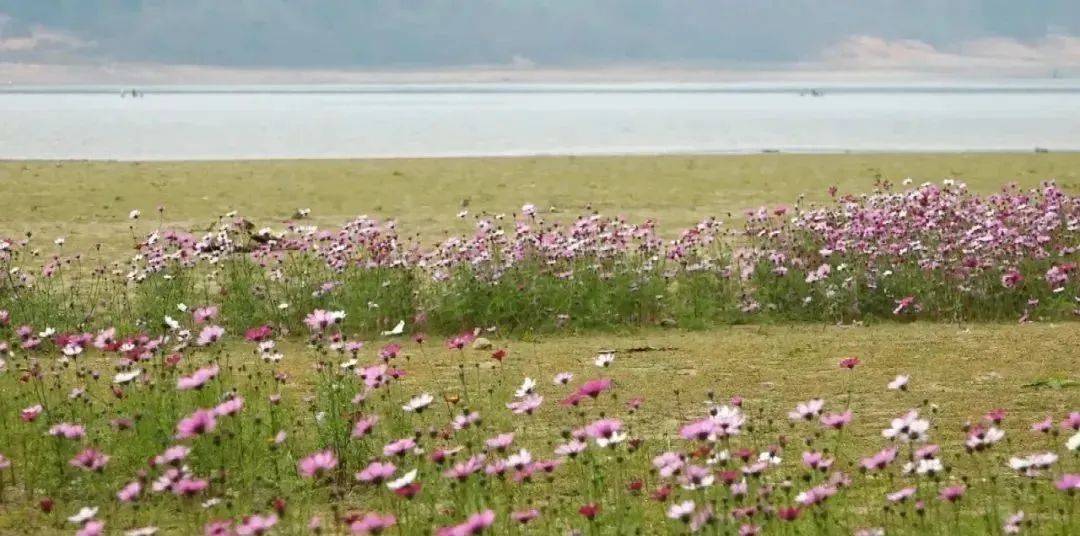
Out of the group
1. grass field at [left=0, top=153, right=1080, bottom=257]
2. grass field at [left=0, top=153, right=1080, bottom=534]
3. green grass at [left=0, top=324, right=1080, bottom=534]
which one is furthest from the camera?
grass field at [left=0, top=153, right=1080, bottom=257]

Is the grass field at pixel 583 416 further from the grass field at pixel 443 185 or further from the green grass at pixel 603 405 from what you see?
the grass field at pixel 443 185

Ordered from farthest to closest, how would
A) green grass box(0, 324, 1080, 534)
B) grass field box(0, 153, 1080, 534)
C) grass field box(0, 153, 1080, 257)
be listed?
grass field box(0, 153, 1080, 257) < green grass box(0, 324, 1080, 534) < grass field box(0, 153, 1080, 534)

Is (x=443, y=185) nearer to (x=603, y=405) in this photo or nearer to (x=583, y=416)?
(x=603, y=405)

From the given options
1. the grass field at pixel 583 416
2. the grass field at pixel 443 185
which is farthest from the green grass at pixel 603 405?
the grass field at pixel 443 185

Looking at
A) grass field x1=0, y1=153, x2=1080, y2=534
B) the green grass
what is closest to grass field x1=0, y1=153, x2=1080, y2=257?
grass field x1=0, y1=153, x2=1080, y2=534

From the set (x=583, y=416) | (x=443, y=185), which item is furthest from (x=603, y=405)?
(x=443, y=185)

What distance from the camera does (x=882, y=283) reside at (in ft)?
38.4

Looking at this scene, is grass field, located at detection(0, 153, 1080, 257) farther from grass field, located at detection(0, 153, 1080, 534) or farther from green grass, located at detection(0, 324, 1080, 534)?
green grass, located at detection(0, 324, 1080, 534)

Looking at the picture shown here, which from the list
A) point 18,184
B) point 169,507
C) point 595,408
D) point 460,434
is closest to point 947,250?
point 595,408

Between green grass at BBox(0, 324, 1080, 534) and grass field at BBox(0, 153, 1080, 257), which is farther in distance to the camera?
grass field at BBox(0, 153, 1080, 257)

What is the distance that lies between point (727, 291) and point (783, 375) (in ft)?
9.52

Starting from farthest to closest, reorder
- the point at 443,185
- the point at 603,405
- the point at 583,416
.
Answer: the point at 443,185
the point at 603,405
the point at 583,416

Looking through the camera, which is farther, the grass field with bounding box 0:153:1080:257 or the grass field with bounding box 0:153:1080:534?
the grass field with bounding box 0:153:1080:257

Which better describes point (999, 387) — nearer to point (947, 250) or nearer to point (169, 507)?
point (947, 250)
